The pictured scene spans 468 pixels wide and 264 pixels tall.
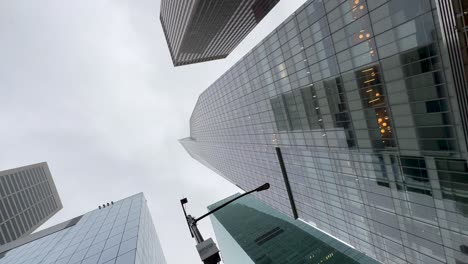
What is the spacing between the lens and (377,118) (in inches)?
1165

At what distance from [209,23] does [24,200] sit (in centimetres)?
11373

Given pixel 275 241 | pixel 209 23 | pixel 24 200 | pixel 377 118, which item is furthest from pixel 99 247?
pixel 24 200

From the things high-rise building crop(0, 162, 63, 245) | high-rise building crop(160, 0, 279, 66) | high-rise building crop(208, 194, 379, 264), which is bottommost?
high-rise building crop(208, 194, 379, 264)

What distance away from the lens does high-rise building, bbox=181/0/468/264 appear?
22844 millimetres

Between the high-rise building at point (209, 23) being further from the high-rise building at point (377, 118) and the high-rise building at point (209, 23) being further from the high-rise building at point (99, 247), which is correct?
the high-rise building at point (99, 247)

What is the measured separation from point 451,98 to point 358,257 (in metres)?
58.4

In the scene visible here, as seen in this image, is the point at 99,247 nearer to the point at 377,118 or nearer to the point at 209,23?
the point at 377,118

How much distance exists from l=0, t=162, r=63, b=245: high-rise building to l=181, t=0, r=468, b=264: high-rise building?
382 ft

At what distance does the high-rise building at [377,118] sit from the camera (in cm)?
2284

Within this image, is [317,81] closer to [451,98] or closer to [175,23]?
[451,98]

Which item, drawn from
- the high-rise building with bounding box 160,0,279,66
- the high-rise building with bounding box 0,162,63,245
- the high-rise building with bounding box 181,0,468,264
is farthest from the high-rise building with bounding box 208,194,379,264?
the high-rise building with bounding box 0,162,63,245

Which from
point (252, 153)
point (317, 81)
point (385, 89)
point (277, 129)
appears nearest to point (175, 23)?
point (252, 153)

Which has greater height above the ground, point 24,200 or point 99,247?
point 99,247

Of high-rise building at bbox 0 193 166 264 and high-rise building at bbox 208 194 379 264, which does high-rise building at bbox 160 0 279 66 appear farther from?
high-rise building at bbox 208 194 379 264
